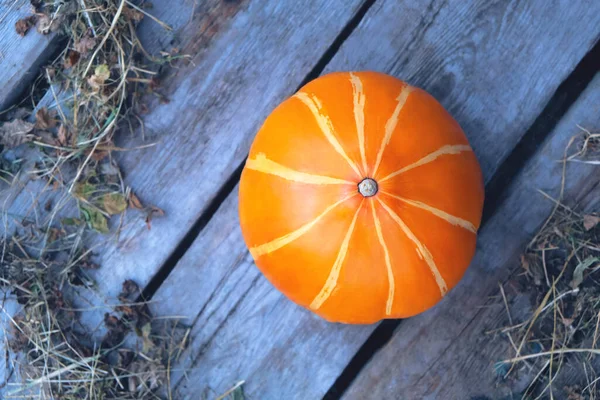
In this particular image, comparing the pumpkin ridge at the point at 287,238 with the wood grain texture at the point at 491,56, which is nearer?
the pumpkin ridge at the point at 287,238

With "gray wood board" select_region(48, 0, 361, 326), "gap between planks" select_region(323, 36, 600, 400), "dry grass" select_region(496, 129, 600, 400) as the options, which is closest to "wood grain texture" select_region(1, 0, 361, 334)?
"gray wood board" select_region(48, 0, 361, 326)

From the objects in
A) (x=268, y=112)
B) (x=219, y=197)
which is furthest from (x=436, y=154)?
(x=219, y=197)

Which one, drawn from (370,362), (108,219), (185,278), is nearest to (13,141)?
(108,219)

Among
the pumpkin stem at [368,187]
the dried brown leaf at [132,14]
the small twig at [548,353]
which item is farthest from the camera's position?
the dried brown leaf at [132,14]

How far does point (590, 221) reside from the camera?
5.23 ft

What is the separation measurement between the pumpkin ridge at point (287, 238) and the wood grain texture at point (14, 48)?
3.11 feet

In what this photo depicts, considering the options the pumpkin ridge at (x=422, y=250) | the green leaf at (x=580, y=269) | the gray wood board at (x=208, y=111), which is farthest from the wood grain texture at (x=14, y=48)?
the green leaf at (x=580, y=269)

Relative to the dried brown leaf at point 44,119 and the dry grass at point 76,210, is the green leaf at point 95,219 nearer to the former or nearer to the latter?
the dry grass at point 76,210

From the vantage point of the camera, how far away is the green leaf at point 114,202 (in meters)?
1.71

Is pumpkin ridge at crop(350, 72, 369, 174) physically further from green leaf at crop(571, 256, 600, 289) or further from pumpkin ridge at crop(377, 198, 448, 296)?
green leaf at crop(571, 256, 600, 289)

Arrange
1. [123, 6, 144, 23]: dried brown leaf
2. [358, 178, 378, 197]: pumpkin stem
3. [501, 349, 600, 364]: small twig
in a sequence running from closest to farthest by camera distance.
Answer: [358, 178, 378, 197]: pumpkin stem, [501, 349, 600, 364]: small twig, [123, 6, 144, 23]: dried brown leaf

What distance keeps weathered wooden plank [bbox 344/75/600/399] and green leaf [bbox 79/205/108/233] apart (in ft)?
3.02

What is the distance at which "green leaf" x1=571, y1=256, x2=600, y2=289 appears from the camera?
1573mm

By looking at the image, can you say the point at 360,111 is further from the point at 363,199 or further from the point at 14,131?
the point at 14,131
